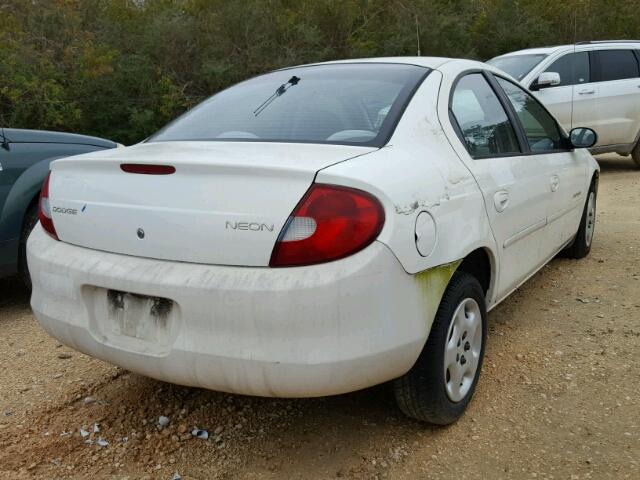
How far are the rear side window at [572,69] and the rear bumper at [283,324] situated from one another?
7.75 meters

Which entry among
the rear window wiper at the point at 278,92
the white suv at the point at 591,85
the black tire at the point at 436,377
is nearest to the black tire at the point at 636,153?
the white suv at the point at 591,85

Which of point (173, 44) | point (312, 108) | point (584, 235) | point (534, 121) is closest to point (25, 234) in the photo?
point (312, 108)

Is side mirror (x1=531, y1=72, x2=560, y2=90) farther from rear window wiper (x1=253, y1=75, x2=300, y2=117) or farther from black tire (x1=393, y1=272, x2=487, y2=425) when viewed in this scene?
black tire (x1=393, y1=272, x2=487, y2=425)

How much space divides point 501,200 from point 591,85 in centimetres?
707

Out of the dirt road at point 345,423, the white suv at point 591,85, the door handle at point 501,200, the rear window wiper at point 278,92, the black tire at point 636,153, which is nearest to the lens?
the dirt road at point 345,423

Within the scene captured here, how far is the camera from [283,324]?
6.98 feet

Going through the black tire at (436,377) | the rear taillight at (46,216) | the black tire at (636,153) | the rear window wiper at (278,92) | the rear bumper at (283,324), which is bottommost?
the black tire at (636,153)

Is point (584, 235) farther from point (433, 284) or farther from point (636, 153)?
point (636, 153)

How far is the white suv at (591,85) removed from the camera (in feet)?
29.5

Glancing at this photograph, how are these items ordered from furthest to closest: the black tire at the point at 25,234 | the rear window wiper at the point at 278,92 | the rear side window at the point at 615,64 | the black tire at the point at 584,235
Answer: the rear side window at the point at 615,64, the black tire at the point at 584,235, the black tire at the point at 25,234, the rear window wiper at the point at 278,92

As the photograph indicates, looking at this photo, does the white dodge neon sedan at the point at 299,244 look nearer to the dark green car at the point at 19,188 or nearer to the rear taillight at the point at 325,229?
the rear taillight at the point at 325,229

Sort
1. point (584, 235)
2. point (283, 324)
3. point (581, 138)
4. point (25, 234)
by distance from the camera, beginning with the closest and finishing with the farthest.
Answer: point (283, 324) < point (581, 138) < point (25, 234) < point (584, 235)

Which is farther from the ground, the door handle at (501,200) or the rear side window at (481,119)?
the rear side window at (481,119)

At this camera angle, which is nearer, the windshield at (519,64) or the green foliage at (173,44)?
the windshield at (519,64)
